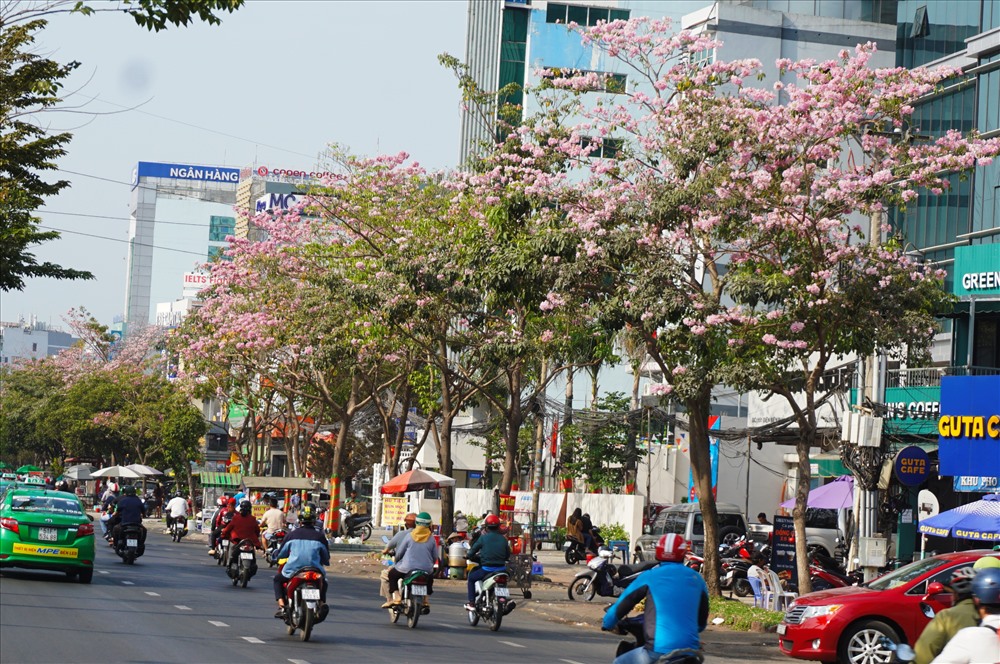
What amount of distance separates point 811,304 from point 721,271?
32.8 m

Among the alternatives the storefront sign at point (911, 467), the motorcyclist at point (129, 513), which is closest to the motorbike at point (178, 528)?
the motorcyclist at point (129, 513)

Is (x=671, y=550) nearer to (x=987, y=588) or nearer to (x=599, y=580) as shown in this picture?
(x=987, y=588)

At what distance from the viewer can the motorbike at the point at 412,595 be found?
63.3ft

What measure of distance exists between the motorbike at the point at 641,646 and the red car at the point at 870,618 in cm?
743

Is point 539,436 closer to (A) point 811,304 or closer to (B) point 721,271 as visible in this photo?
(B) point 721,271

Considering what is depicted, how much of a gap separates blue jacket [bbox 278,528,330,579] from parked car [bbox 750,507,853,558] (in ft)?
63.4

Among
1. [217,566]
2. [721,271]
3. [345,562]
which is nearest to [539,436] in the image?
[721,271]

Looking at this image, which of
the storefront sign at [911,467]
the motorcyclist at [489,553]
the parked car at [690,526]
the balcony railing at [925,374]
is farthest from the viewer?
the parked car at [690,526]

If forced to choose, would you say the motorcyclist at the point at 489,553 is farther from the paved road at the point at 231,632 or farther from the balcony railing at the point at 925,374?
the balcony railing at the point at 925,374

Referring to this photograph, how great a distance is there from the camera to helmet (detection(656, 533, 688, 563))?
9.88 meters

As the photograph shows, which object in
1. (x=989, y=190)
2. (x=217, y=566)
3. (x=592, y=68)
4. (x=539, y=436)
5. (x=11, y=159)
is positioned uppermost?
(x=592, y=68)

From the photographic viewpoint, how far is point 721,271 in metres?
54.7

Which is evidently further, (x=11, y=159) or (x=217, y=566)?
(x=217, y=566)

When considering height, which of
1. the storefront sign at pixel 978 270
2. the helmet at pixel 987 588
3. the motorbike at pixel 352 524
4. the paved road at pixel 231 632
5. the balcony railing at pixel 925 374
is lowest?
the motorbike at pixel 352 524
